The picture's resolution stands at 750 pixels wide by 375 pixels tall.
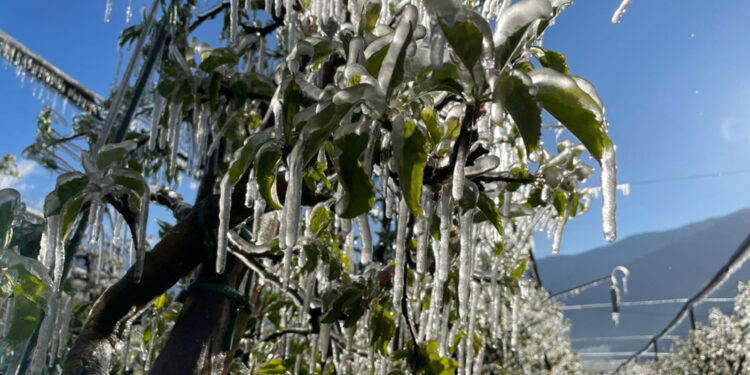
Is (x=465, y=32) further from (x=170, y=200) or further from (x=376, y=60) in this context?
(x=170, y=200)

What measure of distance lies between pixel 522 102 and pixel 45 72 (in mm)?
5722

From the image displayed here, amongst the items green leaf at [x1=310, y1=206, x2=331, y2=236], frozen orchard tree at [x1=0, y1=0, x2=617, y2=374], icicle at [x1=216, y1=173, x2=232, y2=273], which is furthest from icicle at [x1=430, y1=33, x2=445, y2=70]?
green leaf at [x1=310, y1=206, x2=331, y2=236]

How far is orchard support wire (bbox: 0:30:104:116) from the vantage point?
191 inches

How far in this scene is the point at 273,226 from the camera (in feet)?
3.06

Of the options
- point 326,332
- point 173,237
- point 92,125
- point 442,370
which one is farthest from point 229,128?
point 92,125

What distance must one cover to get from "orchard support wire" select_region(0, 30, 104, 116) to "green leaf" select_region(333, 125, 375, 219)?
205 inches

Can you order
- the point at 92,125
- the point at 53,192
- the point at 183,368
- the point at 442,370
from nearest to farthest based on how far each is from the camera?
1. the point at 53,192
2. the point at 183,368
3. the point at 442,370
4. the point at 92,125

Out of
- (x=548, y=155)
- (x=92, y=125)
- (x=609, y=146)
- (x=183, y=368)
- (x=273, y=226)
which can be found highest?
(x=92, y=125)

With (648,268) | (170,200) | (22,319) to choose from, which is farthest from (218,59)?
(648,268)

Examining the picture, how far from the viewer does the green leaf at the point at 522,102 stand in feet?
1.01

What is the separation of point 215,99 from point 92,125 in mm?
1223

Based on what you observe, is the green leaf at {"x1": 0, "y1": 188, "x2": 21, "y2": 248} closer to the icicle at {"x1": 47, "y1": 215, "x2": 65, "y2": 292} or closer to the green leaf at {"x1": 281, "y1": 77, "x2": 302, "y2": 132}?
the icicle at {"x1": 47, "y1": 215, "x2": 65, "y2": 292}

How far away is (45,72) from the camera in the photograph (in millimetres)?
4918

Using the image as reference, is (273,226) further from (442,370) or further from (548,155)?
(548,155)
